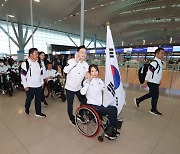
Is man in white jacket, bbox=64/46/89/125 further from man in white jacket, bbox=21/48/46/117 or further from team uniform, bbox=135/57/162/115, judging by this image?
team uniform, bbox=135/57/162/115

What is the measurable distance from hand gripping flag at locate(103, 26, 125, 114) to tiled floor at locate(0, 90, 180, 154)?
0.58 m

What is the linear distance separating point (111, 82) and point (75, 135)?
3.38 ft

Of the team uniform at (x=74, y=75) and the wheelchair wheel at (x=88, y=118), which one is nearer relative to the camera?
the wheelchair wheel at (x=88, y=118)

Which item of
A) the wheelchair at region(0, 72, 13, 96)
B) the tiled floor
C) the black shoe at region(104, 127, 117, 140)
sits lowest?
the tiled floor

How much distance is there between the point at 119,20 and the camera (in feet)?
45.4

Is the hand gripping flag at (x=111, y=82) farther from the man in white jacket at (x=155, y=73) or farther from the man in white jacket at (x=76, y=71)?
the man in white jacket at (x=155, y=73)

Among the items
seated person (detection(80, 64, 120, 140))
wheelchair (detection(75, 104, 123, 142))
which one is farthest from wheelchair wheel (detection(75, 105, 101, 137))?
seated person (detection(80, 64, 120, 140))

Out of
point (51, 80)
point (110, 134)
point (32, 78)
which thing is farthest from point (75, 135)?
point (51, 80)

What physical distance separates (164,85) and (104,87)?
4.68m

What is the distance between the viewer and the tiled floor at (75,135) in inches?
69.1

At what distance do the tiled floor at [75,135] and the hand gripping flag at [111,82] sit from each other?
0.58 m

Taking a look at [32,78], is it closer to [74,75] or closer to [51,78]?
[74,75]

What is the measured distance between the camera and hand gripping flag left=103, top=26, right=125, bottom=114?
1.83 metres

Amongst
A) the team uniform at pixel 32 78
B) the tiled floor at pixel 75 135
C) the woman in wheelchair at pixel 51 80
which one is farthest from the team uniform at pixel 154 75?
the woman in wheelchair at pixel 51 80
